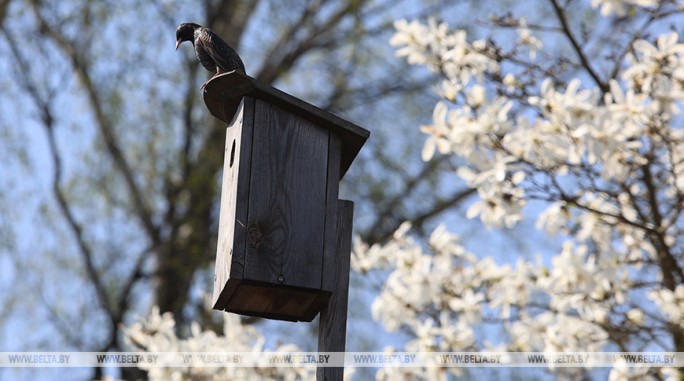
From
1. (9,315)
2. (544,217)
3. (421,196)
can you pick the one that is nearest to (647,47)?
(544,217)

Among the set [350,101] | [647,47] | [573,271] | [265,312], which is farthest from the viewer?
[350,101]

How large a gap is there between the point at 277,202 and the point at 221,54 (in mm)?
567

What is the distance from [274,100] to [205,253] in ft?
18.9

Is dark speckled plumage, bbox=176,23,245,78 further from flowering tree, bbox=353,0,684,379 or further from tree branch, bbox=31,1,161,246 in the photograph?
tree branch, bbox=31,1,161,246

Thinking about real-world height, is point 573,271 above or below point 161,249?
below

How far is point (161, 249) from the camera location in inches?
352

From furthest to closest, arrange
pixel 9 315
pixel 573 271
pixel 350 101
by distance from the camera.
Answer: pixel 350 101 → pixel 9 315 → pixel 573 271

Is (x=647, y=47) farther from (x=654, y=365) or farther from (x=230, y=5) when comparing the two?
(x=230, y=5)

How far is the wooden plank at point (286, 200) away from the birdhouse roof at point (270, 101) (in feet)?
0.08

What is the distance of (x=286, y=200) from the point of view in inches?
121

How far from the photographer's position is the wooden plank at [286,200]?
2.97 m

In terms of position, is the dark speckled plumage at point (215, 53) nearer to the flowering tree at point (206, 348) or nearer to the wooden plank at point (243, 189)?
the wooden plank at point (243, 189)

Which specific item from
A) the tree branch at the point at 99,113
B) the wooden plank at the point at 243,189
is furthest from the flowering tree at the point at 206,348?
the tree branch at the point at 99,113

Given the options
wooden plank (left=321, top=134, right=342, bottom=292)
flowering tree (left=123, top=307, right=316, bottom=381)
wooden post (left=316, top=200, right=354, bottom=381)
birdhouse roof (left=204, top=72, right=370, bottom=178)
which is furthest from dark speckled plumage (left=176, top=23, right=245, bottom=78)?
flowering tree (left=123, top=307, right=316, bottom=381)
